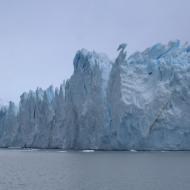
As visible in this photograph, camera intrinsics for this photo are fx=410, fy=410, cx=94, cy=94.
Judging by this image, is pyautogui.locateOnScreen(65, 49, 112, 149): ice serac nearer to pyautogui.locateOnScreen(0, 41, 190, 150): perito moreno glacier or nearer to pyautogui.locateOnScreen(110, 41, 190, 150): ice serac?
pyautogui.locateOnScreen(0, 41, 190, 150): perito moreno glacier

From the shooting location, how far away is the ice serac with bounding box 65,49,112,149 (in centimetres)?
3894

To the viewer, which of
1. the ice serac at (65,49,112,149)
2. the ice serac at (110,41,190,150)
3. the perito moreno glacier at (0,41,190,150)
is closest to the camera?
the ice serac at (110,41,190,150)

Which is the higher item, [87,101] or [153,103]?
[87,101]

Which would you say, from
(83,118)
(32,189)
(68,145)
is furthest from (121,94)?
(32,189)

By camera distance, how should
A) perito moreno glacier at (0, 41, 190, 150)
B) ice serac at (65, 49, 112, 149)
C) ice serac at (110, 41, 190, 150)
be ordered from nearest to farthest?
1. ice serac at (110, 41, 190, 150)
2. perito moreno glacier at (0, 41, 190, 150)
3. ice serac at (65, 49, 112, 149)

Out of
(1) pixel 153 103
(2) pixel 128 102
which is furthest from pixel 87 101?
(1) pixel 153 103

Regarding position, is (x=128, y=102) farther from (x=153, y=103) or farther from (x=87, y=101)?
(x=87, y=101)

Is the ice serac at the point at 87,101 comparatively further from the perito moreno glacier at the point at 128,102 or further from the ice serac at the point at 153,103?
the ice serac at the point at 153,103

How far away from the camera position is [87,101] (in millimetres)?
40094

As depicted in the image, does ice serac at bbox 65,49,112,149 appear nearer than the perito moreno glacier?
No

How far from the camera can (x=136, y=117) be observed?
36062mm

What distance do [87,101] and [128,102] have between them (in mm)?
4978

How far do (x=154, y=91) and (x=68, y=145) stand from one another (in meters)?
11.9

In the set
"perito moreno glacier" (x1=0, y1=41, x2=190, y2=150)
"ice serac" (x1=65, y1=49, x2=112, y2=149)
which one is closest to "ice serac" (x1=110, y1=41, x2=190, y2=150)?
"perito moreno glacier" (x1=0, y1=41, x2=190, y2=150)
